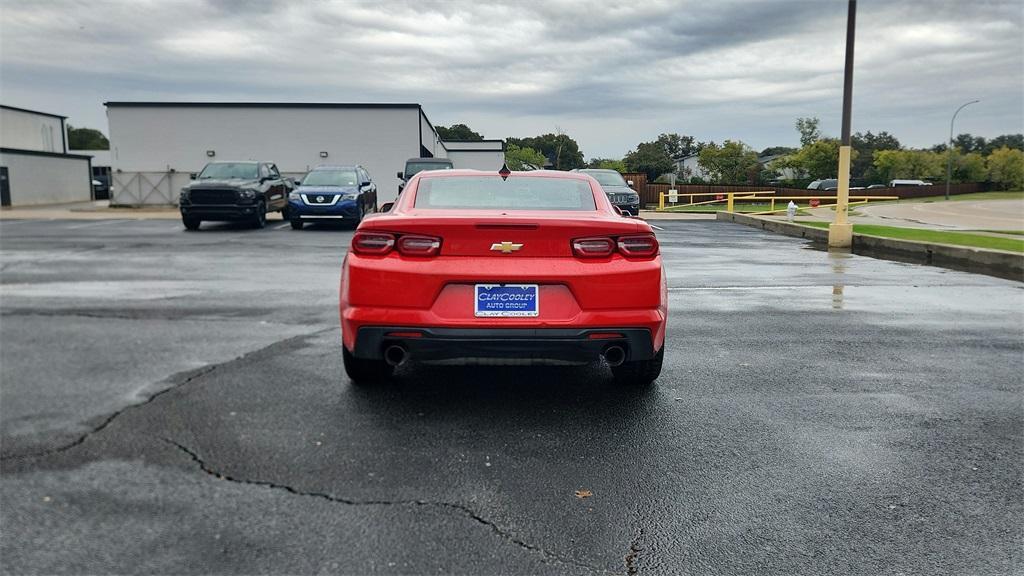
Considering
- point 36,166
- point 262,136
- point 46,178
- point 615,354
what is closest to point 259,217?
point 615,354

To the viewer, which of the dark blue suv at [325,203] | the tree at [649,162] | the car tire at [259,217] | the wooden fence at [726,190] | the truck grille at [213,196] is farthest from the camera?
the tree at [649,162]

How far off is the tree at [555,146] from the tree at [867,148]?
162 ft

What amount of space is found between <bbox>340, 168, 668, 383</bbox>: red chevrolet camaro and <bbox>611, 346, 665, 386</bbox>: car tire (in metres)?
0.48

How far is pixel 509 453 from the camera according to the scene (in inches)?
156

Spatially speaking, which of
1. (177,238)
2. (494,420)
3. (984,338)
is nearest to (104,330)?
(494,420)

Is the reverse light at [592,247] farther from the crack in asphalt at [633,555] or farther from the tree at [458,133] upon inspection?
the tree at [458,133]

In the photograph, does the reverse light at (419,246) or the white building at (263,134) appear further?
the white building at (263,134)

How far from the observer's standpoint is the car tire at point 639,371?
507cm

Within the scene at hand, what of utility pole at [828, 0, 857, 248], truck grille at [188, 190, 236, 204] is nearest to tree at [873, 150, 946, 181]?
utility pole at [828, 0, 857, 248]

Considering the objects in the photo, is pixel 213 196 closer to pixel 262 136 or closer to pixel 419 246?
pixel 419 246

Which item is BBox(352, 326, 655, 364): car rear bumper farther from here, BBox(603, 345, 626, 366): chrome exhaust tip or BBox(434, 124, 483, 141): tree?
BBox(434, 124, 483, 141): tree

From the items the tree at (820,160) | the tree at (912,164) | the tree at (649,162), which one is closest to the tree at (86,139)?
the tree at (649,162)

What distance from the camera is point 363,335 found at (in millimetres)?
4387

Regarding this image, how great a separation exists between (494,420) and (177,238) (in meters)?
14.9
